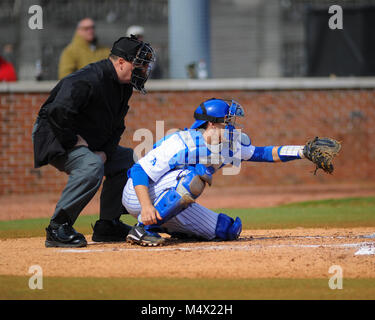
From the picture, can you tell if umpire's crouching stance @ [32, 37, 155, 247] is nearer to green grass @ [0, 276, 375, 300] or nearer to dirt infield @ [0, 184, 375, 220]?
green grass @ [0, 276, 375, 300]

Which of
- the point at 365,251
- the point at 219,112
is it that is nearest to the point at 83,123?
the point at 219,112

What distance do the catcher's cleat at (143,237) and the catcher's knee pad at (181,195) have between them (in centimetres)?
38

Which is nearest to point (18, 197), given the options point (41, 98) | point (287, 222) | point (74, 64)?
point (41, 98)

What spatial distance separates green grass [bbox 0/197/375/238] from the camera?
8766 millimetres

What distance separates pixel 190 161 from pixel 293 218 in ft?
11.7

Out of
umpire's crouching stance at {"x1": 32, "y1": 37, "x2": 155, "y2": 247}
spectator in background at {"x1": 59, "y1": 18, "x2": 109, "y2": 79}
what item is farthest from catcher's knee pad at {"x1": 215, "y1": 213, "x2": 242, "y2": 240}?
spectator in background at {"x1": 59, "y1": 18, "x2": 109, "y2": 79}

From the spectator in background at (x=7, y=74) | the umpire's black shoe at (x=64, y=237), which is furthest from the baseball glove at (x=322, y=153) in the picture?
the spectator in background at (x=7, y=74)

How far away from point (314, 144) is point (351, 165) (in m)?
8.62

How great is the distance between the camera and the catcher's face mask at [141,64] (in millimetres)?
6695

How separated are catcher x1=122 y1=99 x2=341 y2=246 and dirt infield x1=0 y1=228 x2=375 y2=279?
1.04 feet

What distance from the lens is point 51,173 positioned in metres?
14.0

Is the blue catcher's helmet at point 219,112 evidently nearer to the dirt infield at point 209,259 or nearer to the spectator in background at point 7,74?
the dirt infield at point 209,259
